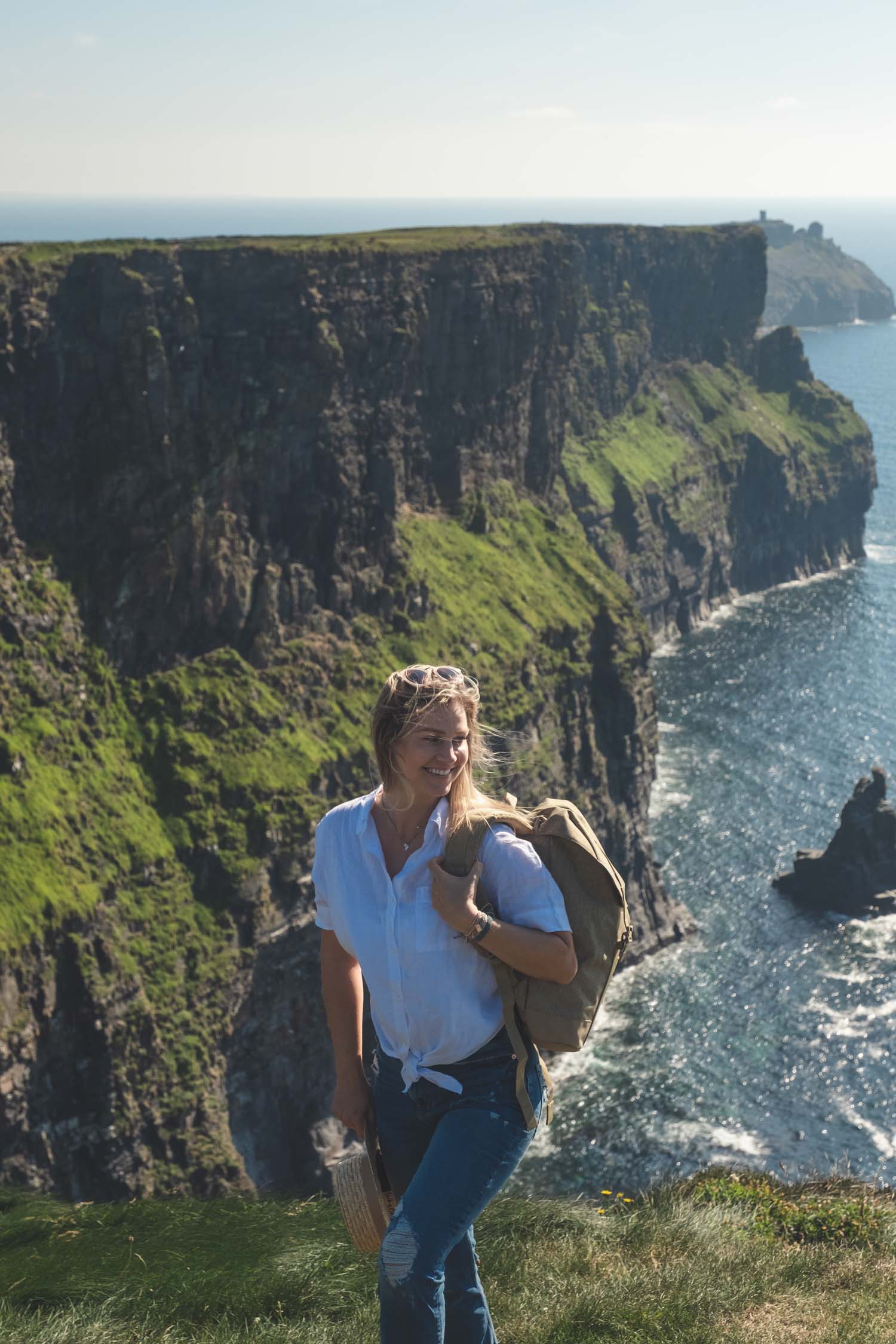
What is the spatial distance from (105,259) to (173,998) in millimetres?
36782

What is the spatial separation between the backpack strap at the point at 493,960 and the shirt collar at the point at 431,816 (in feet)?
0.83

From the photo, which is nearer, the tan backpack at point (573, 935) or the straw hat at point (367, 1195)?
the tan backpack at point (573, 935)

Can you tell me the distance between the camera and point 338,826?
11188 millimetres

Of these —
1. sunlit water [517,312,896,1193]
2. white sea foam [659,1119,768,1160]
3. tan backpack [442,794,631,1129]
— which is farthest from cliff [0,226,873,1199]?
tan backpack [442,794,631,1129]

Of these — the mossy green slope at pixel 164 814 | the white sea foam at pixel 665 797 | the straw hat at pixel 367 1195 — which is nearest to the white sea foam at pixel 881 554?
the white sea foam at pixel 665 797

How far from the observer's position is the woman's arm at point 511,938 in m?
10.2

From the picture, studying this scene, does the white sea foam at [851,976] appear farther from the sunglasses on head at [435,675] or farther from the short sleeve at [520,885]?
the short sleeve at [520,885]

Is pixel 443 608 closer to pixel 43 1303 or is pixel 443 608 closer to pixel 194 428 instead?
pixel 194 428

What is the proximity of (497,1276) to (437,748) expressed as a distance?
6.92 m

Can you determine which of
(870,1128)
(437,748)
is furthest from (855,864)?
(437,748)

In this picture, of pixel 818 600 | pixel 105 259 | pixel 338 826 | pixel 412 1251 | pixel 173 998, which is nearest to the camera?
pixel 412 1251

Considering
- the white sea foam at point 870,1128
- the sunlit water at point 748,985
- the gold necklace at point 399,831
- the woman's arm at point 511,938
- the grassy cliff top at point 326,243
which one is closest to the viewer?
the woman's arm at point 511,938

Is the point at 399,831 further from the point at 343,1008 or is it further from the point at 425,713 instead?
the point at 343,1008

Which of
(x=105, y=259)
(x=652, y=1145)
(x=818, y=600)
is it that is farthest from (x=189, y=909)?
(x=818, y=600)
